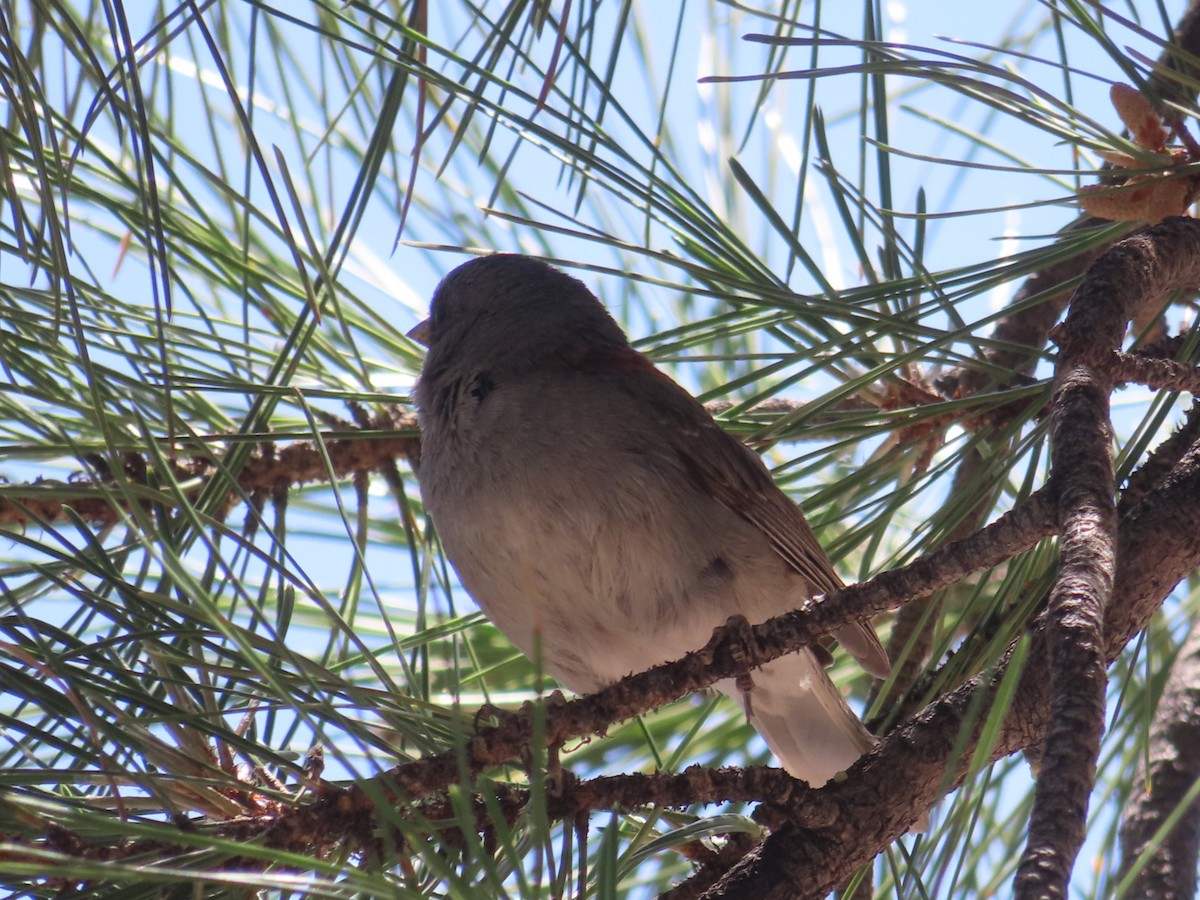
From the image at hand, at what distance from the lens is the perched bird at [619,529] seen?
7.98 ft

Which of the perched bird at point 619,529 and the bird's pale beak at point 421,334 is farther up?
the bird's pale beak at point 421,334

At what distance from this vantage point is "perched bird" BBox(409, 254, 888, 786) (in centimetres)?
243

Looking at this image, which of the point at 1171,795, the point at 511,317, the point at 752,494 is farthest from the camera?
the point at 511,317

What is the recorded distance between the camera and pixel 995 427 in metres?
2.17

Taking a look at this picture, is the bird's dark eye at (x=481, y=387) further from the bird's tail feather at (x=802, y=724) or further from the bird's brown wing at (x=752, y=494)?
the bird's tail feather at (x=802, y=724)

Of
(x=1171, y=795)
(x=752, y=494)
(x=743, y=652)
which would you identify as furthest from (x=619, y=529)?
(x=1171, y=795)

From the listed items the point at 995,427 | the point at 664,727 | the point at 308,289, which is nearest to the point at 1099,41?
the point at 995,427

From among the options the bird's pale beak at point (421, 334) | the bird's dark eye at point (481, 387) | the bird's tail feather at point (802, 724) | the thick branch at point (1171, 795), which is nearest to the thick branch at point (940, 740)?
the thick branch at point (1171, 795)

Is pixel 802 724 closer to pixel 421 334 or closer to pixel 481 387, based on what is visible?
pixel 481 387

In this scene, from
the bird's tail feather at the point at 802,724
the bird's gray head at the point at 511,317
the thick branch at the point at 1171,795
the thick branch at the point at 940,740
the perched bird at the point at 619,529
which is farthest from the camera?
the bird's gray head at the point at 511,317

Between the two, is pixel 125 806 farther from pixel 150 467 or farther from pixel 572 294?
pixel 572 294

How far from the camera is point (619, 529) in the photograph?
2.45 metres

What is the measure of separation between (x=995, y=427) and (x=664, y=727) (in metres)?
1.14

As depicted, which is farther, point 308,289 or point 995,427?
point 995,427
